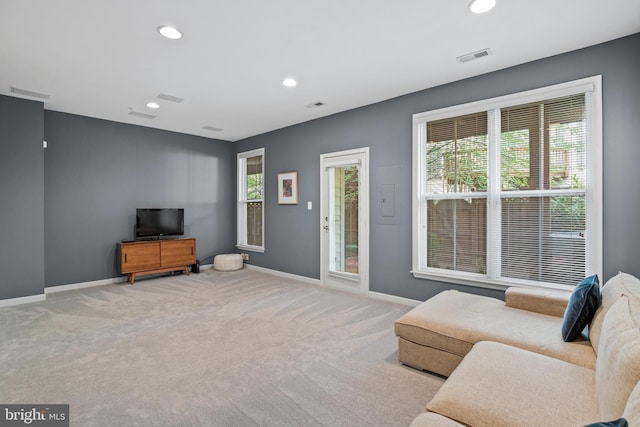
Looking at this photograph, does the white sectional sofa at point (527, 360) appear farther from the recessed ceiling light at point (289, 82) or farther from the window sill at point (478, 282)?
the recessed ceiling light at point (289, 82)

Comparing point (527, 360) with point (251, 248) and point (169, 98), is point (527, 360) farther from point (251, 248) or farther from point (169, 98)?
point (251, 248)

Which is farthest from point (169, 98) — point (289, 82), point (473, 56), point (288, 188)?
point (473, 56)

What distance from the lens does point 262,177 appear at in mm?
6340

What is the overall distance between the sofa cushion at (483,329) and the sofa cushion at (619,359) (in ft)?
1.25

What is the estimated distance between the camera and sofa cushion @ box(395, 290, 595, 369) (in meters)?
1.88

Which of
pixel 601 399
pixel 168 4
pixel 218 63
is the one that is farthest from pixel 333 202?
pixel 601 399

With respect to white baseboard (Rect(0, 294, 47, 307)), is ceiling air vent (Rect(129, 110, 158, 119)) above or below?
above

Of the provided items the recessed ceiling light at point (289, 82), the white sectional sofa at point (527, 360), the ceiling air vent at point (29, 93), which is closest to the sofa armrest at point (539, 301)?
the white sectional sofa at point (527, 360)

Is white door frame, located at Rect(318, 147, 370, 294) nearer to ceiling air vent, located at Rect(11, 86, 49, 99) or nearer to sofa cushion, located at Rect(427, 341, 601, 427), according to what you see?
sofa cushion, located at Rect(427, 341, 601, 427)

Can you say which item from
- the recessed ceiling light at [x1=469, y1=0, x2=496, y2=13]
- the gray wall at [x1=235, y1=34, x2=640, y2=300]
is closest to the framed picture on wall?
the gray wall at [x1=235, y1=34, x2=640, y2=300]

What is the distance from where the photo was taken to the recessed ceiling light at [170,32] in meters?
2.58

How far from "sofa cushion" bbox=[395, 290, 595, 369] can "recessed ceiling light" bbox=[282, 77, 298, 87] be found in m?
2.80

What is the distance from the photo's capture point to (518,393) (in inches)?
55.6

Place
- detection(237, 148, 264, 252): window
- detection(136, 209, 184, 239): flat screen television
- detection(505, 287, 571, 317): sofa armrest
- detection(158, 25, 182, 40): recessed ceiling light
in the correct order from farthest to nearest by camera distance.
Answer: detection(237, 148, 264, 252): window
detection(136, 209, 184, 239): flat screen television
detection(158, 25, 182, 40): recessed ceiling light
detection(505, 287, 571, 317): sofa armrest
